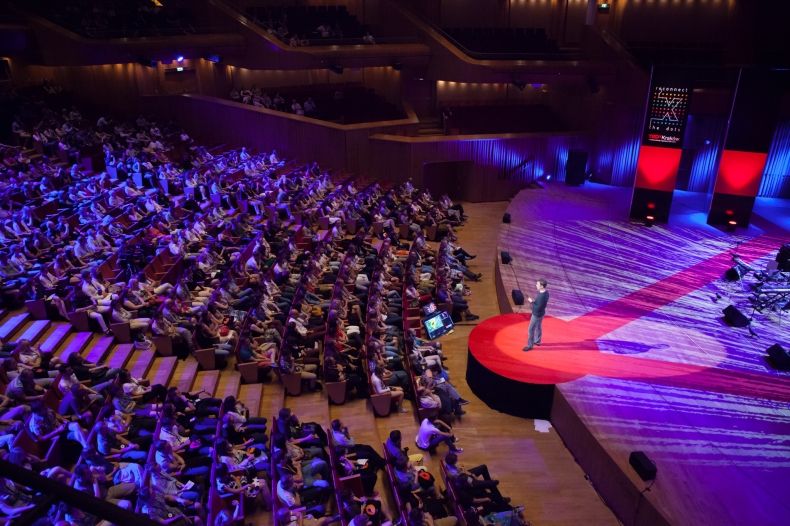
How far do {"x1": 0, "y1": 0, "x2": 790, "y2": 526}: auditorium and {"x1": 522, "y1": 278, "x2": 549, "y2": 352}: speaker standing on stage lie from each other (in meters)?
0.08

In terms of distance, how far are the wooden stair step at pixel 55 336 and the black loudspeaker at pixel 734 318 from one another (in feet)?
26.8

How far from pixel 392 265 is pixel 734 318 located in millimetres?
4987

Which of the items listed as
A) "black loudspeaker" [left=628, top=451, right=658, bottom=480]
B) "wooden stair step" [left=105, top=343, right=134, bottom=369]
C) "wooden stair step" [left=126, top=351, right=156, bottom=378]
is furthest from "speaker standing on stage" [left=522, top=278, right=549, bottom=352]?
"wooden stair step" [left=105, top=343, right=134, bottom=369]

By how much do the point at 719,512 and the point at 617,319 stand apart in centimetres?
341

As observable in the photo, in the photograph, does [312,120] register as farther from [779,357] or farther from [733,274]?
[779,357]

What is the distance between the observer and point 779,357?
263 inches

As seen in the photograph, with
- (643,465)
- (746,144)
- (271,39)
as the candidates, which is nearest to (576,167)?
(746,144)

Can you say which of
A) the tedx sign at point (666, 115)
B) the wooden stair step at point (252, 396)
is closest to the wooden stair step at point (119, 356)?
the wooden stair step at point (252, 396)

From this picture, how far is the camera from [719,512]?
15.5 ft

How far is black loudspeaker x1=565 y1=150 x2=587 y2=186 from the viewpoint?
1478cm

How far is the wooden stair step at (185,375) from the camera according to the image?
642 centimetres

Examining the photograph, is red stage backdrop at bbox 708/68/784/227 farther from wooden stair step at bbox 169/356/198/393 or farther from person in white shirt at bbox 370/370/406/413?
wooden stair step at bbox 169/356/198/393

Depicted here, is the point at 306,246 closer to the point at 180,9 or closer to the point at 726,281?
the point at 726,281

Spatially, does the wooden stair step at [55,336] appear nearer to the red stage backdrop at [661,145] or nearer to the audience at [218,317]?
the audience at [218,317]
